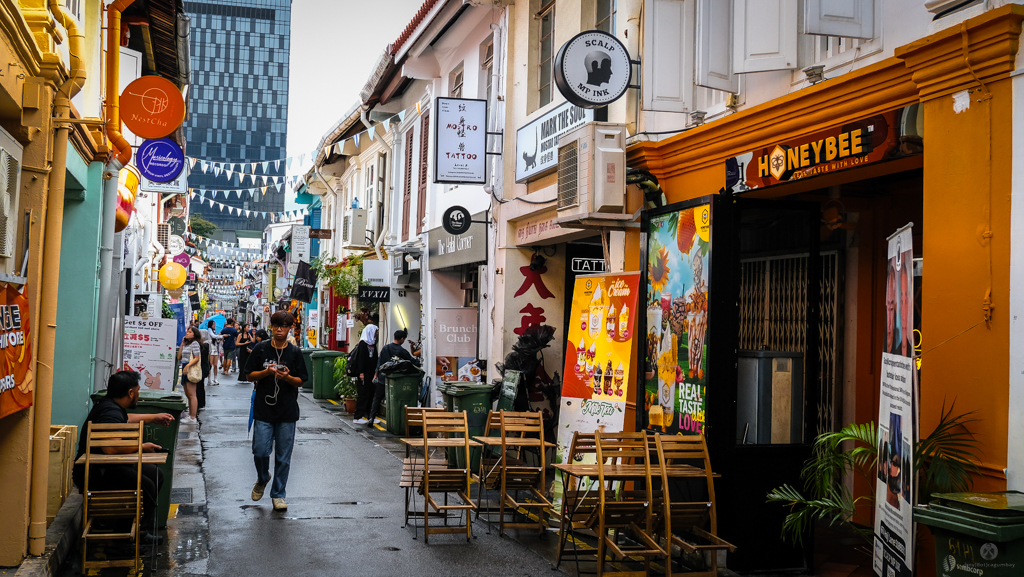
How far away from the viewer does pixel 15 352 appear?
5.40m

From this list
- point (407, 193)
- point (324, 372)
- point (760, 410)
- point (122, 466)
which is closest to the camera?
point (122, 466)

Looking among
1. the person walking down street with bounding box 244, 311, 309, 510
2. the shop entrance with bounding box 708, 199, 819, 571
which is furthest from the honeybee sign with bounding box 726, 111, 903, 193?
the person walking down street with bounding box 244, 311, 309, 510

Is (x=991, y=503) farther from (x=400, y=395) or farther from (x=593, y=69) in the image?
(x=400, y=395)

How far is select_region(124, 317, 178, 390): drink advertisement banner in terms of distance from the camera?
35.0 feet

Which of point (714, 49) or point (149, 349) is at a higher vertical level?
point (714, 49)

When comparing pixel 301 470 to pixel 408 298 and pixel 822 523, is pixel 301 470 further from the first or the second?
pixel 408 298

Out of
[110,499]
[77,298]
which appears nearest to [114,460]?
[110,499]

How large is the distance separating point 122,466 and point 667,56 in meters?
5.56

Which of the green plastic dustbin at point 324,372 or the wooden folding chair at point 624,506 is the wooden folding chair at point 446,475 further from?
the green plastic dustbin at point 324,372

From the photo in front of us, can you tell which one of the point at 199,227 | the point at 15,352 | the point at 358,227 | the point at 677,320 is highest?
the point at 199,227

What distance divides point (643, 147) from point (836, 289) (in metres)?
2.33

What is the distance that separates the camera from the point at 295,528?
7.78 meters

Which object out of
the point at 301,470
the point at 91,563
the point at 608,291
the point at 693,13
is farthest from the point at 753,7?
the point at 301,470

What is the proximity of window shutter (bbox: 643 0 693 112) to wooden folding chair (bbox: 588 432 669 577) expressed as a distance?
9.62 feet
